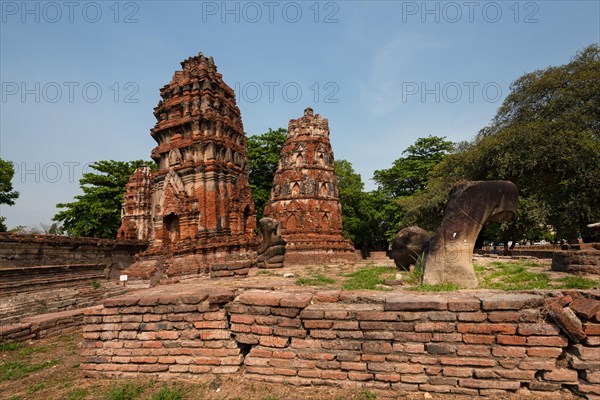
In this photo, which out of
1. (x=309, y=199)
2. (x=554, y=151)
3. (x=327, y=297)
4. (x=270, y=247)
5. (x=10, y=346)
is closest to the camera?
(x=327, y=297)

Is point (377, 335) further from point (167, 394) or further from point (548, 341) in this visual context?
point (167, 394)

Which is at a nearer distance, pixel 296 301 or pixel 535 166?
pixel 296 301

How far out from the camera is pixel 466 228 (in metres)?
5.34

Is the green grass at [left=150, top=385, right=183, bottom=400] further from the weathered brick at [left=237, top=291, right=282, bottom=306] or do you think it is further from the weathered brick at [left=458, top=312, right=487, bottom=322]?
the weathered brick at [left=458, top=312, right=487, bottom=322]

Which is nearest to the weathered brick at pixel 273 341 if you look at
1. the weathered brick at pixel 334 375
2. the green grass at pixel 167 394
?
the weathered brick at pixel 334 375

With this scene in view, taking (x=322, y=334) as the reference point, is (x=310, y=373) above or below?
below

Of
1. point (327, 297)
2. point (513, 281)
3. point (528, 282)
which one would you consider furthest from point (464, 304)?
point (513, 281)

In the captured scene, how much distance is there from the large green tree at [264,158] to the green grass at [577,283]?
25728mm

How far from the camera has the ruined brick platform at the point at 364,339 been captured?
3.35 meters

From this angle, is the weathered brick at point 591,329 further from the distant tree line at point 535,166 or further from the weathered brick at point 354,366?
the distant tree line at point 535,166

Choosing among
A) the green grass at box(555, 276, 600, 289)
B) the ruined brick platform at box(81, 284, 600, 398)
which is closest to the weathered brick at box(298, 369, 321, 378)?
the ruined brick platform at box(81, 284, 600, 398)

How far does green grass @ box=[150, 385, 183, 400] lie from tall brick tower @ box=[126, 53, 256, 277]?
11.8 metres

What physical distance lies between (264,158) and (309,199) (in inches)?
450

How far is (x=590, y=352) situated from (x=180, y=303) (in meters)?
4.84
